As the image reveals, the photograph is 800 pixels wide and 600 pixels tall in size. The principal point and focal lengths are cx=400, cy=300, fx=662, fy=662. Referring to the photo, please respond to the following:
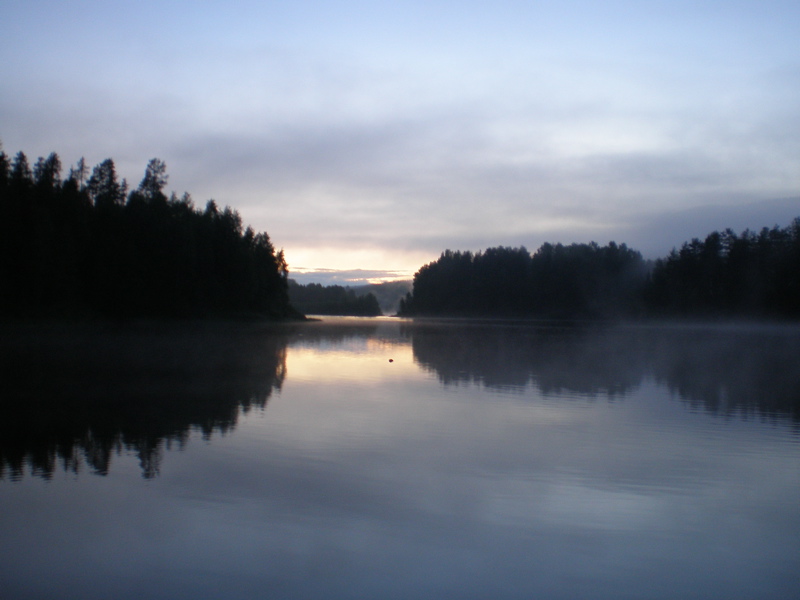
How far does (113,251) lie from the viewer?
162 ft

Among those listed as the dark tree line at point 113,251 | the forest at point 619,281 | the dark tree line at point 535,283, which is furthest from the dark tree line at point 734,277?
the dark tree line at point 113,251

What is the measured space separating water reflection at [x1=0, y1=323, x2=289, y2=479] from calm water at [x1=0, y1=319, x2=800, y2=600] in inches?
2.5

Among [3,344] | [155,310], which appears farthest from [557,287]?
[3,344]

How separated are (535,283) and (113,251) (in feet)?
281

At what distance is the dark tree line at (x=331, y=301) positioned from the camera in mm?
160375

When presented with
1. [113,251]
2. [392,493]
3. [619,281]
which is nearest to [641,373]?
[392,493]

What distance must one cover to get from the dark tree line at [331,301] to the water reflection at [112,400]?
128694 mm

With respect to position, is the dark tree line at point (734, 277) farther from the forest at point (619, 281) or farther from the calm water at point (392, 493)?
the calm water at point (392, 493)

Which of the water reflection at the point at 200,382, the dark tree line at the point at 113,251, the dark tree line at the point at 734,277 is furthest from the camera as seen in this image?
the dark tree line at the point at 734,277

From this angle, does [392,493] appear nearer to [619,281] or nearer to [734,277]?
[734,277]

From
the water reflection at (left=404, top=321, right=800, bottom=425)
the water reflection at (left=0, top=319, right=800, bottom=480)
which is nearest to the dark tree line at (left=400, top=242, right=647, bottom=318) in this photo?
the water reflection at (left=404, top=321, right=800, bottom=425)

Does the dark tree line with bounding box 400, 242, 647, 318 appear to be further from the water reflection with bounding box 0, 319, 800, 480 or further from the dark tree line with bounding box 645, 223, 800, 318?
the water reflection with bounding box 0, 319, 800, 480

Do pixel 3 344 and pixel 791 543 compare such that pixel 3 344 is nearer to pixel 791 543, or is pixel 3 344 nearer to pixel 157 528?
pixel 157 528

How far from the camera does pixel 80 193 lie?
1948 inches
